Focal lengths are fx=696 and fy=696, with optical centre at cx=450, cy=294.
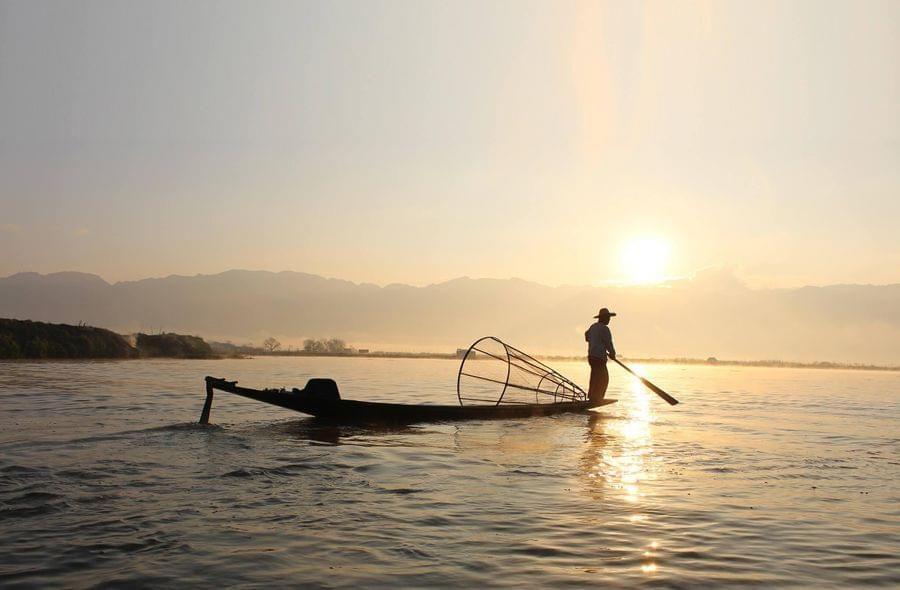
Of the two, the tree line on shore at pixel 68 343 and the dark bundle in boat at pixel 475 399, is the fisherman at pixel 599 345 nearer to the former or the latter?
the dark bundle in boat at pixel 475 399

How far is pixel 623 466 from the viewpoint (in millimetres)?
12445

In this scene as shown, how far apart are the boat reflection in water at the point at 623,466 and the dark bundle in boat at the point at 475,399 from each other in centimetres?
236

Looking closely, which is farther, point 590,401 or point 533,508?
point 590,401

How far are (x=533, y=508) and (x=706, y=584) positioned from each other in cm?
310

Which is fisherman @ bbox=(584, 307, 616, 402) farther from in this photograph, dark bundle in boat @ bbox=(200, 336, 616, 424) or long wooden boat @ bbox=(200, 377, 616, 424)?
long wooden boat @ bbox=(200, 377, 616, 424)

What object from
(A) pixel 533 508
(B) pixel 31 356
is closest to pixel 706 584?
(A) pixel 533 508

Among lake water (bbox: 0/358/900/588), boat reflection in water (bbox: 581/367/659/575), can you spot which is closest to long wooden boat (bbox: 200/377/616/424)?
lake water (bbox: 0/358/900/588)

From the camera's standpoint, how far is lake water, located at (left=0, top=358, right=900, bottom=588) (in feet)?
21.4

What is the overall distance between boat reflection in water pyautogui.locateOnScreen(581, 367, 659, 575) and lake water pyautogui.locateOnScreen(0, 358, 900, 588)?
6 centimetres

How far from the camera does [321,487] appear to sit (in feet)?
33.1

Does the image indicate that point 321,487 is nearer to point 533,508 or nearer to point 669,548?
point 533,508

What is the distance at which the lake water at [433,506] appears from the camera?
652 cm

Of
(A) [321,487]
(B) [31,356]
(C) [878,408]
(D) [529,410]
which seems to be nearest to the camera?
(A) [321,487]

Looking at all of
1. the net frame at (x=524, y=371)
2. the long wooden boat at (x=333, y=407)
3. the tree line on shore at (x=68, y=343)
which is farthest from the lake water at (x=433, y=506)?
the tree line on shore at (x=68, y=343)
